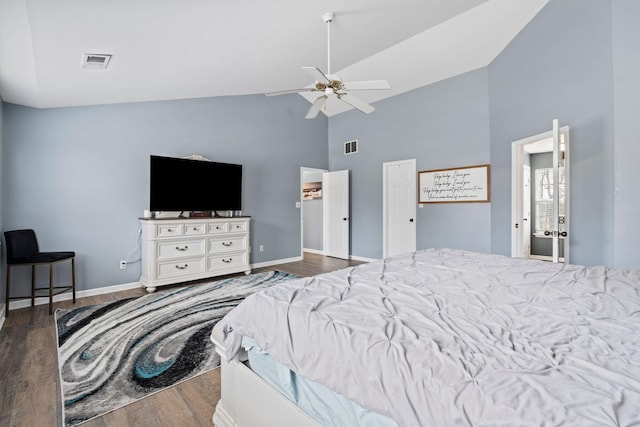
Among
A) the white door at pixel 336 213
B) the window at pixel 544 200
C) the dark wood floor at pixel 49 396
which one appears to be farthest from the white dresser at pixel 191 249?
the window at pixel 544 200

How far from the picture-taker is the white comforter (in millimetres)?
690

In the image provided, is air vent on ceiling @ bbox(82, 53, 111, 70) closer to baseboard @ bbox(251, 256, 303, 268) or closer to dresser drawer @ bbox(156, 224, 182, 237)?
dresser drawer @ bbox(156, 224, 182, 237)

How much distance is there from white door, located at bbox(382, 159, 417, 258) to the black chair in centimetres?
461

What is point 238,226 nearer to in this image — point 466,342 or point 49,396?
point 49,396

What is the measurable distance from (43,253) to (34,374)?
185 cm

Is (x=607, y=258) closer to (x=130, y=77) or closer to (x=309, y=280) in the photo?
(x=309, y=280)

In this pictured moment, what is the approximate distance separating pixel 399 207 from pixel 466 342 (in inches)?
183

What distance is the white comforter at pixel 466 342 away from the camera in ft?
2.26

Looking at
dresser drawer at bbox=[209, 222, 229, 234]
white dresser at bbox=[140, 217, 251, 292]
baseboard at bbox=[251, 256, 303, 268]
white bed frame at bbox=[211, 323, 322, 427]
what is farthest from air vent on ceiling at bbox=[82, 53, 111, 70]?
baseboard at bbox=[251, 256, 303, 268]

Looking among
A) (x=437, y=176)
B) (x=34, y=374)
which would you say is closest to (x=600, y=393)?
(x=34, y=374)

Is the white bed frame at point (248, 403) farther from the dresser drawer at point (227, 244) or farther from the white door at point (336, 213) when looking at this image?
the white door at point (336, 213)

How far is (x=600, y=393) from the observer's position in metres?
0.67

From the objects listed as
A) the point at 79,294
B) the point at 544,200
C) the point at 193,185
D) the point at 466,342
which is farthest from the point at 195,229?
the point at 544,200

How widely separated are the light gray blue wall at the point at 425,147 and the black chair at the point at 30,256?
457 cm
